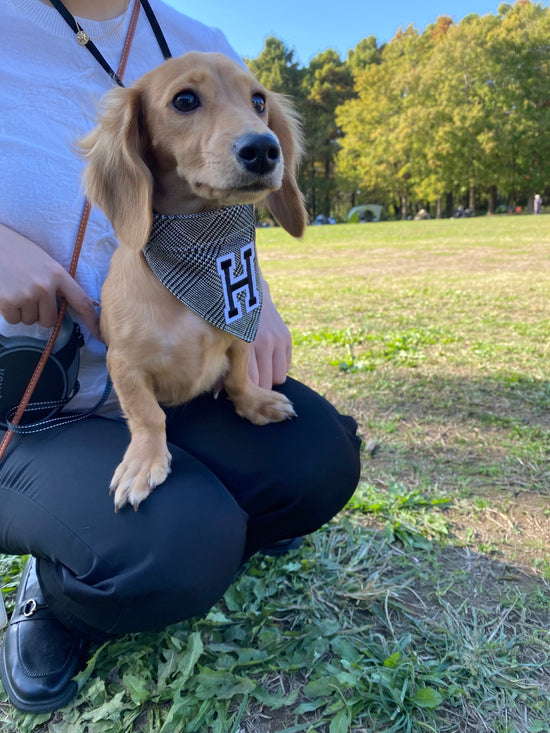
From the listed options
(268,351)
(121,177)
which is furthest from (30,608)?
(121,177)

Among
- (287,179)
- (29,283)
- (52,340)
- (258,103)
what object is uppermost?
(258,103)

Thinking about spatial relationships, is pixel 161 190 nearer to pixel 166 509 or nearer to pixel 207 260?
pixel 207 260

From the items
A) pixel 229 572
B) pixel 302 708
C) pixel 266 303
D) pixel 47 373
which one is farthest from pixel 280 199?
pixel 302 708

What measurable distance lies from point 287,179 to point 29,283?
32.7 inches

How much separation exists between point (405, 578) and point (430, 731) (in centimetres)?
54

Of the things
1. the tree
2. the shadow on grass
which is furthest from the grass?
the tree

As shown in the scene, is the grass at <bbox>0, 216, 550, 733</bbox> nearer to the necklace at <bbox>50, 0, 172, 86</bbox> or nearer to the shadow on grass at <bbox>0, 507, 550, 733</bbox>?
the shadow on grass at <bbox>0, 507, 550, 733</bbox>

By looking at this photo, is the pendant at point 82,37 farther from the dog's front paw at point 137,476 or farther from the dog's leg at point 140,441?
the dog's front paw at point 137,476

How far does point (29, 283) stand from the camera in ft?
4.60

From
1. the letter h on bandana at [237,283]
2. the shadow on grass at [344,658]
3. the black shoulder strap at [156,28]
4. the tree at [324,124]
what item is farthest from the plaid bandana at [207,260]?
the tree at [324,124]

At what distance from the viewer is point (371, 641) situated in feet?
5.22

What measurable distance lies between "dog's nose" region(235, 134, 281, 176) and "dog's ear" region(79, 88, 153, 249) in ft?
0.94

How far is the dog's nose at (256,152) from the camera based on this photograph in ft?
4.23

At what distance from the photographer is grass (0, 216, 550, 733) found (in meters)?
1.39
